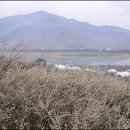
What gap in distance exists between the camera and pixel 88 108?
5.49 m

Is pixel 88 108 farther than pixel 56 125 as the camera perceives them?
Yes

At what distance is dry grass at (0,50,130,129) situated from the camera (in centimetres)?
534

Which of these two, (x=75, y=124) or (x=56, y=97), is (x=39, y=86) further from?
(x=75, y=124)

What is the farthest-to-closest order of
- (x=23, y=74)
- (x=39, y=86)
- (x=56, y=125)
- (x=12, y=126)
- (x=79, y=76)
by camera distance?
(x=79, y=76)
(x=23, y=74)
(x=39, y=86)
(x=12, y=126)
(x=56, y=125)

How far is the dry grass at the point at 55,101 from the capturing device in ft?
17.5

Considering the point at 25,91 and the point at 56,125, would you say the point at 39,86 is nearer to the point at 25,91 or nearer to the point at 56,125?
the point at 25,91

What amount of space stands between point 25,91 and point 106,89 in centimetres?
188

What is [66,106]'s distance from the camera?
585 centimetres

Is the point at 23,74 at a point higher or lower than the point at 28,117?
higher

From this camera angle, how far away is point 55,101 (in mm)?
5797

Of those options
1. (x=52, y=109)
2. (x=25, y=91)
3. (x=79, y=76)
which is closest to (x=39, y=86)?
(x=25, y=91)

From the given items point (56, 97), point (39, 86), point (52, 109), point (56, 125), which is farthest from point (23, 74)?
point (56, 125)

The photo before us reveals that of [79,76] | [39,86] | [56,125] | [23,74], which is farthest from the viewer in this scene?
[79,76]

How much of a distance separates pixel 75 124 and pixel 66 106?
2.67ft
